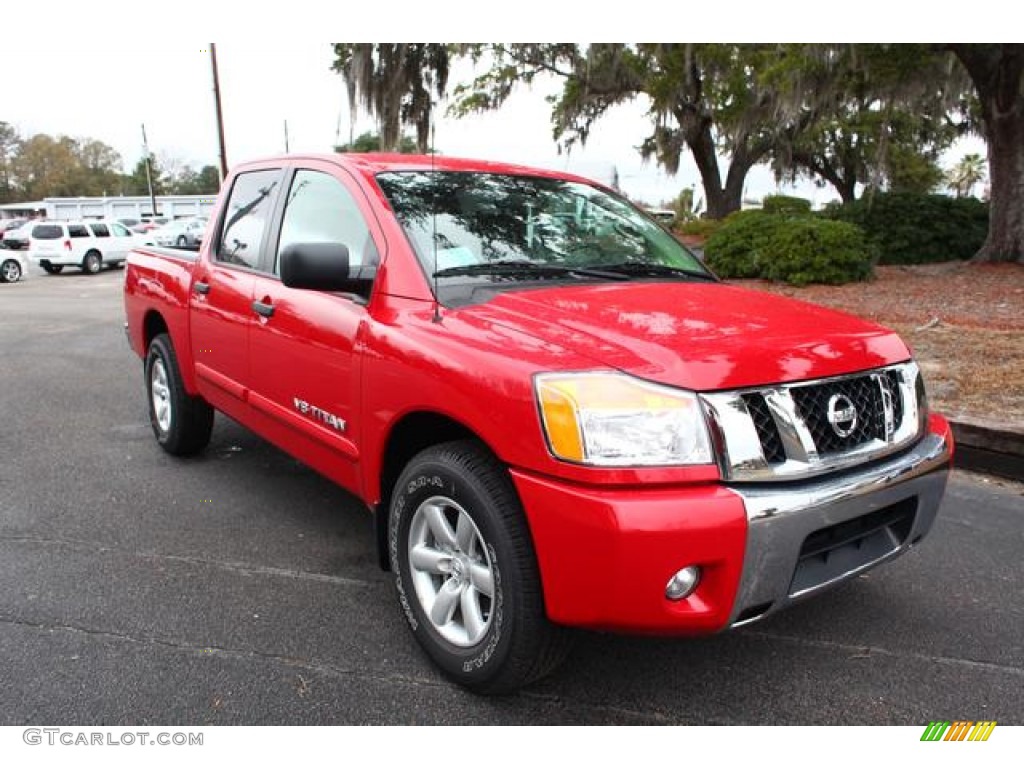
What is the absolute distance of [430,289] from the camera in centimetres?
280

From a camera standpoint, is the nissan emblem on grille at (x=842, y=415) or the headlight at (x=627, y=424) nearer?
the headlight at (x=627, y=424)

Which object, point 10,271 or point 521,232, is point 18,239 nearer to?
point 10,271

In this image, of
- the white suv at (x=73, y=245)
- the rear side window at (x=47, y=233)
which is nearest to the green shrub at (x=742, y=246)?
the white suv at (x=73, y=245)

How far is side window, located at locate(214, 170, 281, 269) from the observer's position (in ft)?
12.8

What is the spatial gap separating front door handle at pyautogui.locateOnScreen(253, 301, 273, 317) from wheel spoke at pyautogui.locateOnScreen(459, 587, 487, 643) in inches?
64.7

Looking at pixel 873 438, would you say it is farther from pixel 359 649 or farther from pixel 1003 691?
pixel 359 649

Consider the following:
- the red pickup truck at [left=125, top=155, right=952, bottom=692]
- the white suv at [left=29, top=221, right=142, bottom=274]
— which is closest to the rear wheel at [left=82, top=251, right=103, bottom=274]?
the white suv at [left=29, top=221, right=142, bottom=274]

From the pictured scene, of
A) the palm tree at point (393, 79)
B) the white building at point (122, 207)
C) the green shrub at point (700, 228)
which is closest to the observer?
the palm tree at point (393, 79)

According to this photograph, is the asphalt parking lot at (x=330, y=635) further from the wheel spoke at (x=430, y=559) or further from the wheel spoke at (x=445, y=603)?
the wheel spoke at (x=430, y=559)

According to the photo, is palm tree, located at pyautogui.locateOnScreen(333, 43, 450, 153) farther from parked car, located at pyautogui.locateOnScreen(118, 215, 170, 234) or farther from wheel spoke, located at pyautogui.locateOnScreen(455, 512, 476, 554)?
parked car, located at pyautogui.locateOnScreen(118, 215, 170, 234)

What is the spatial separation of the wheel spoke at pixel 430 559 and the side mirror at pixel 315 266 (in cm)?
98

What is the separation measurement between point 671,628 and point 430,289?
1383 millimetres

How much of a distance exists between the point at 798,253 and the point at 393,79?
33.9ft

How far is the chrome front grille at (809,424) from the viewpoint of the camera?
2178mm
